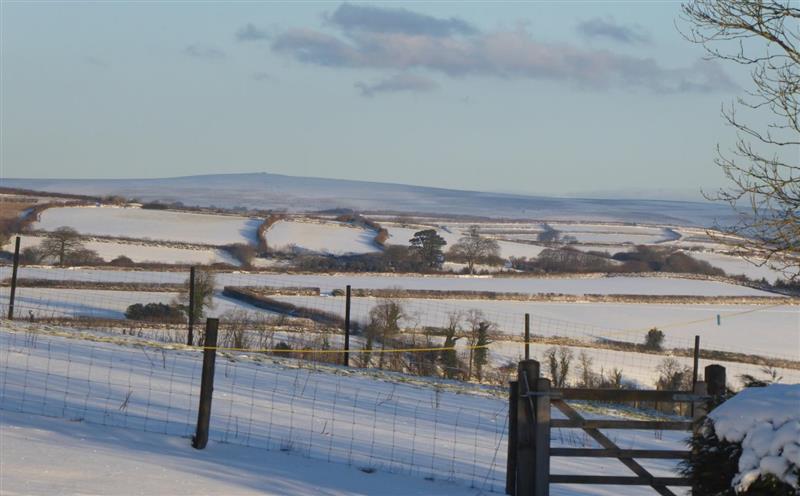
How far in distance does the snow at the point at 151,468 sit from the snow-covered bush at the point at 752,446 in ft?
11.3

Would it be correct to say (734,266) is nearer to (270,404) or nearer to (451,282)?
(451,282)

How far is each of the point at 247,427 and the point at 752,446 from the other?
23.3ft

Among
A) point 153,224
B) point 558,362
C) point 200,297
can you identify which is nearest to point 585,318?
point 558,362

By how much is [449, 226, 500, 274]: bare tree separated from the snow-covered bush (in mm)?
43368

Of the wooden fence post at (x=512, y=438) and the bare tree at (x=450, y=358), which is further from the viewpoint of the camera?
the bare tree at (x=450, y=358)

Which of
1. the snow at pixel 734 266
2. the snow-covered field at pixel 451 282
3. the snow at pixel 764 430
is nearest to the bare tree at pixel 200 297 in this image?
the snow-covered field at pixel 451 282

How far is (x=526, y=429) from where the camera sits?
10.2 meters

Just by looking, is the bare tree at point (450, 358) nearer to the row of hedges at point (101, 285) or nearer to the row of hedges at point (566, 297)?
the row of hedges at point (566, 297)

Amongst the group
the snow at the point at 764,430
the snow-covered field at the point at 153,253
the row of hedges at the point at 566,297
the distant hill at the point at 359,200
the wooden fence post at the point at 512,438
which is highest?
the distant hill at the point at 359,200

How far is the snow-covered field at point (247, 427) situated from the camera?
996cm

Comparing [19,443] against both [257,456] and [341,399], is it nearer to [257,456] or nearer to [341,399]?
[257,456]

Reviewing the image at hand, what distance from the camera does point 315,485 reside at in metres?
10.0

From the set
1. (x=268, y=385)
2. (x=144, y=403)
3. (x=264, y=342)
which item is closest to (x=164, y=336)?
(x=264, y=342)

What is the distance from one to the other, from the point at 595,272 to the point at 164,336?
36870 millimetres
